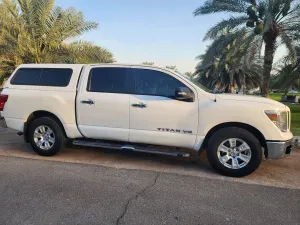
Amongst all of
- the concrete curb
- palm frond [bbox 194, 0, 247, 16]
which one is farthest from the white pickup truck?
palm frond [bbox 194, 0, 247, 16]

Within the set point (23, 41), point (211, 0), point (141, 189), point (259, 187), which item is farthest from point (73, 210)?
point (211, 0)

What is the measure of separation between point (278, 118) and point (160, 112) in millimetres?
2040

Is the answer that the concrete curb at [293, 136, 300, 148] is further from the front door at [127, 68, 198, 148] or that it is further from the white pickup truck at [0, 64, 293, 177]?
the front door at [127, 68, 198, 148]

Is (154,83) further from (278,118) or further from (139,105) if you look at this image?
(278,118)

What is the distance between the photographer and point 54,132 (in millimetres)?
5930

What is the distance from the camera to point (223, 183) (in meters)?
4.65

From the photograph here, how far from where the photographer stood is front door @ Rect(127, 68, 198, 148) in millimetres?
5133

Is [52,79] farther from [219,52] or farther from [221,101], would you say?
[219,52]

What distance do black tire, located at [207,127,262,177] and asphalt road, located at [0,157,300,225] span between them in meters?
0.33

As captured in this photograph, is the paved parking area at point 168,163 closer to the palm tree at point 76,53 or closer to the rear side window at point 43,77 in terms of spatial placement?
the rear side window at point 43,77

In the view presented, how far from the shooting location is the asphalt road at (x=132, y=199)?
3.46m

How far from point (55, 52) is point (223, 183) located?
40.9ft

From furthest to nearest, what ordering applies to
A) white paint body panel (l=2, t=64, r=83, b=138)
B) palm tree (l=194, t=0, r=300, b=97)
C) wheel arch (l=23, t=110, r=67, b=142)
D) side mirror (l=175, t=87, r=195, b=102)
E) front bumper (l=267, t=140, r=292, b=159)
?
palm tree (l=194, t=0, r=300, b=97), wheel arch (l=23, t=110, r=67, b=142), white paint body panel (l=2, t=64, r=83, b=138), side mirror (l=175, t=87, r=195, b=102), front bumper (l=267, t=140, r=292, b=159)

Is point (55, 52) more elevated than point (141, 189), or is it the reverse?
point (55, 52)
